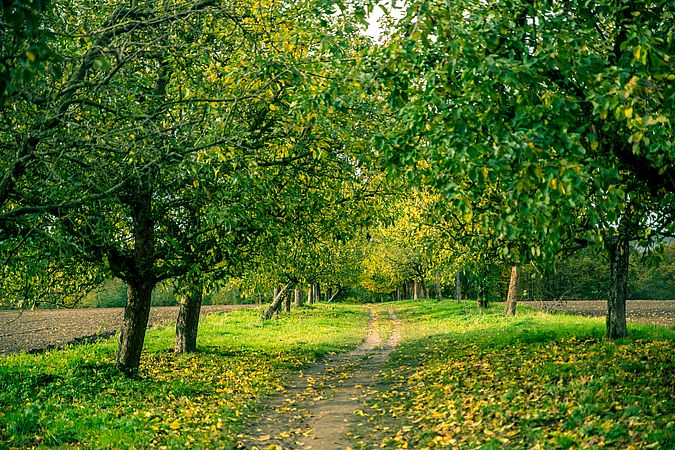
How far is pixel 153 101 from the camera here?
44.0 feet

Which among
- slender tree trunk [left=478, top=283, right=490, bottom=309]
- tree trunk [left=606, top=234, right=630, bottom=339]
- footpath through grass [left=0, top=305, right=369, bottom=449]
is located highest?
tree trunk [left=606, top=234, right=630, bottom=339]

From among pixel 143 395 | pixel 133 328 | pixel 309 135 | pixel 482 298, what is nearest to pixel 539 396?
pixel 309 135

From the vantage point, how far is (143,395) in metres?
13.2

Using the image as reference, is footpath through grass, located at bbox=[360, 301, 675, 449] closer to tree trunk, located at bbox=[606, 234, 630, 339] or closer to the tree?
tree trunk, located at bbox=[606, 234, 630, 339]

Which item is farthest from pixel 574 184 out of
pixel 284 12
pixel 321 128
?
pixel 284 12

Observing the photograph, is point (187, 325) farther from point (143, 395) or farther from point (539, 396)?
point (539, 396)

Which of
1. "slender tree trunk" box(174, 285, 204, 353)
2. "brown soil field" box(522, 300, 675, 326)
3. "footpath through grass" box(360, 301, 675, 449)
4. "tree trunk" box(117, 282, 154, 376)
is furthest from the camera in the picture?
"brown soil field" box(522, 300, 675, 326)

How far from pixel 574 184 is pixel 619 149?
9.20 feet

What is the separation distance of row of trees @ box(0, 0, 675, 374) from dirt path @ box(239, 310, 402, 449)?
365 centimetres

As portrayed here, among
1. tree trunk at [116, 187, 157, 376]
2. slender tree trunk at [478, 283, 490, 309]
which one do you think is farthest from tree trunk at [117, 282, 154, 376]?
slender tree trunk at [478, 283, 490, 309]

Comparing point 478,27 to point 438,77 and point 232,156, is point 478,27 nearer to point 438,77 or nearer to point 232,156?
point 438,77

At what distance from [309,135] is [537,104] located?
6.85m

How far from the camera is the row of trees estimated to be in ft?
22.6

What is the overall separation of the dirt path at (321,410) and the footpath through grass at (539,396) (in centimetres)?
53
